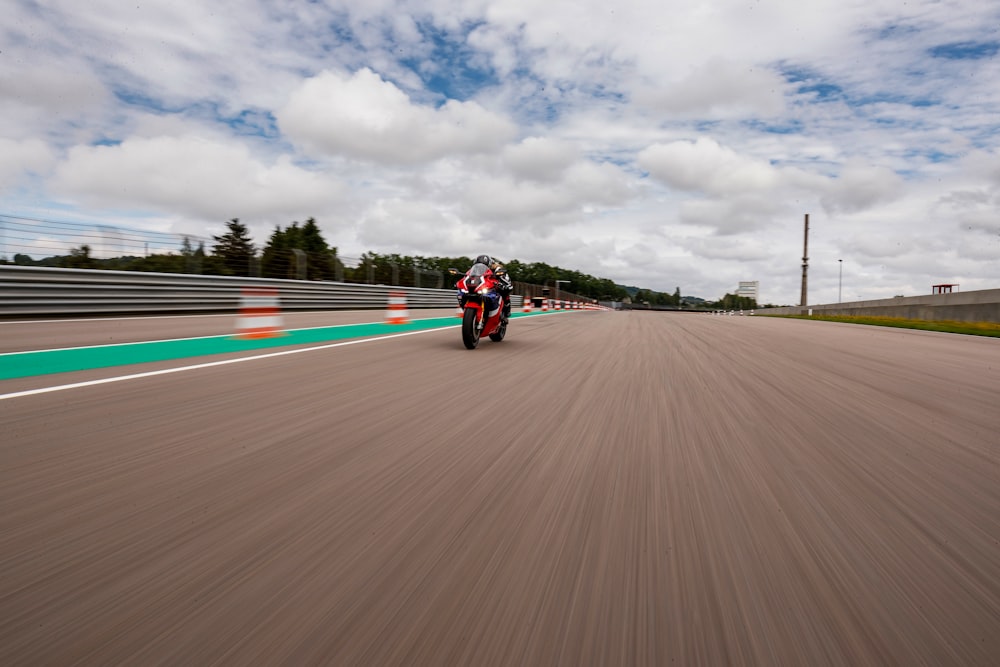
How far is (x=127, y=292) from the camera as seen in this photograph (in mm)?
14125

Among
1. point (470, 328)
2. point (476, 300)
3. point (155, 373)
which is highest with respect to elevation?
point (476, 300)

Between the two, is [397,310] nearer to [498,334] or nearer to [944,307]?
[498,334]

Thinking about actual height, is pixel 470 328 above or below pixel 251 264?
below

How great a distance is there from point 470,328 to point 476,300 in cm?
47

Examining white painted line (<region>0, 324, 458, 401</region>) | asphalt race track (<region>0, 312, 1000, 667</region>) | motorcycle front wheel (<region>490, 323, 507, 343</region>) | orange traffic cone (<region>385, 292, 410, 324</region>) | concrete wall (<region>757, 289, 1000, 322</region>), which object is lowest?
asphalt race track (<region>0, 312, 1000, 667</region>)

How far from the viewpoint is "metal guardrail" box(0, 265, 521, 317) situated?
12.0 meters

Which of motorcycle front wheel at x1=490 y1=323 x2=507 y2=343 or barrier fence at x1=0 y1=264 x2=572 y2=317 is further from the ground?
barrier fence at x1=0 y1=264 x2=572 y2=317

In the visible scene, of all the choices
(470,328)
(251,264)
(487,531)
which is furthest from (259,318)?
(251,264)

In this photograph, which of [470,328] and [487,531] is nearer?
[487,531]

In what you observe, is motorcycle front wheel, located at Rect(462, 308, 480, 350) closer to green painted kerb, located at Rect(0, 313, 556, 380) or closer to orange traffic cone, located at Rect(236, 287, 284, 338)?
green painted kerb, located at Rect(0, 313, 556, 380)

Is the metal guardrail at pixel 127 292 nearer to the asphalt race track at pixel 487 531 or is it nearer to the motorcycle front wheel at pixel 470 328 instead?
the asphalt race track at pixel 487 531

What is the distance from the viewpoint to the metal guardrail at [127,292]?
472 inches

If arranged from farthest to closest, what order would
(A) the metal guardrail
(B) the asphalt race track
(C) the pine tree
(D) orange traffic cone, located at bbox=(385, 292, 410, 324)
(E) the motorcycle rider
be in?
(C) the pine tree → (D) orange traffic cone, located at bbox=(385, 292, 410, 324) → (A) the metal guardrail → (E) the motorcycle rider → (B) the asphalt race track

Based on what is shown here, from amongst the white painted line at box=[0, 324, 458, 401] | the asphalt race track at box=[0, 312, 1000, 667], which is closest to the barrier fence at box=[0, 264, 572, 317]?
the white painted line at box=[0, 324, 458, 401]
